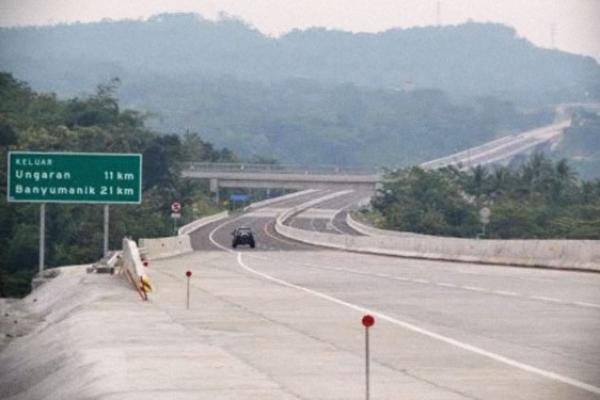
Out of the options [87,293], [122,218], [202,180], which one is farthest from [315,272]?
[202,180]

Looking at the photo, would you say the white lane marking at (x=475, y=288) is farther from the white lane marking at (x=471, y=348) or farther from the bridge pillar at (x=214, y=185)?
the bridge pillar at (x=214, y=185)

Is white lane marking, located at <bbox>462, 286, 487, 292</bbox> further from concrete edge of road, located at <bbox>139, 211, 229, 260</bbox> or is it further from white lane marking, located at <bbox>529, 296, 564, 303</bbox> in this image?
concrete edge of road, located at <bbox>139, 211, 229, 260</bbox>

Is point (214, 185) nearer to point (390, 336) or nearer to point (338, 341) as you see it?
point (390, 336)

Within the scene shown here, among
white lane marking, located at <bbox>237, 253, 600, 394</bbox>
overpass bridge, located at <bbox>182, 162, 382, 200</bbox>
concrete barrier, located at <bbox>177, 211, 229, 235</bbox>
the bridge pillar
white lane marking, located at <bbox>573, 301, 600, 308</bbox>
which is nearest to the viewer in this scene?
white lane marking, located at <bbox>237, 253, 600, 394</bbox>

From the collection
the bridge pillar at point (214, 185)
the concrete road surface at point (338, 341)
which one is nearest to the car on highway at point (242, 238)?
the concrete road surface at point (338, 341)

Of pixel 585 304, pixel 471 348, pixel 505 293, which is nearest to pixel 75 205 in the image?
pixel 505 293

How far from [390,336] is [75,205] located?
77581 mm

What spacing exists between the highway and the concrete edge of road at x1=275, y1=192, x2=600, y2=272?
6.06ft

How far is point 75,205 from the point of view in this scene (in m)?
96.8

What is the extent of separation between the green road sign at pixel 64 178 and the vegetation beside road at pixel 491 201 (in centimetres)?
7250

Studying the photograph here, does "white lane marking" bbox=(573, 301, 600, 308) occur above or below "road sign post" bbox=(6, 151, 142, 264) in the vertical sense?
below

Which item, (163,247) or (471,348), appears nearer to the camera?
(471,348)

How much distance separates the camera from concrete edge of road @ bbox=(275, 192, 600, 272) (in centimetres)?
4262

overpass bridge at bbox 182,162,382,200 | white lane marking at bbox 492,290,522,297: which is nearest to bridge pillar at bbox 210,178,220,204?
overpass bridge at bbox 182,162,382,200
